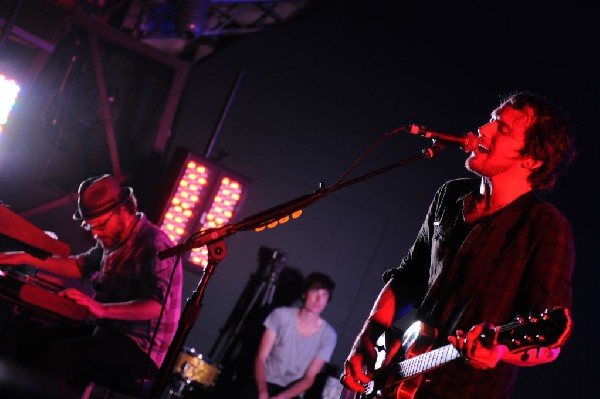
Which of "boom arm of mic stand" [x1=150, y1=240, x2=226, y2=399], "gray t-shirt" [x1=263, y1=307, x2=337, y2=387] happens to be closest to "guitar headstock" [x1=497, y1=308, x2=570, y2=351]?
"boom arm of mic stand" [x1=150, y1=240, x2=226, y2=399]

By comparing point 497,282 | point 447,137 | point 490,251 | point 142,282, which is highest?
point 447,137

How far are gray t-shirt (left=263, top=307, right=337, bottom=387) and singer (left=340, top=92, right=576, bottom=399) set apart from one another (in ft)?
10.1

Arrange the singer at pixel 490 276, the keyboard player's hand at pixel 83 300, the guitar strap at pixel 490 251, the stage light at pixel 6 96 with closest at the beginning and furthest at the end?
1. the singer at pixel 490 276
2. the guitar strap at pixel 490 251
3. the keyboard player's hand at pixel 83 300
4. the stage light at pixel 6 96

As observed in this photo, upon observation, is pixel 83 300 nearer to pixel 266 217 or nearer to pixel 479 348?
pixel 266 217

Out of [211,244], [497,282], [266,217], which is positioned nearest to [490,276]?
[497,282]

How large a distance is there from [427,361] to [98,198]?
2.77 meters

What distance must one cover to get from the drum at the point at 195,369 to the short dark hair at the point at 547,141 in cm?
359

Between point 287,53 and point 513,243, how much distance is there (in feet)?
16.7

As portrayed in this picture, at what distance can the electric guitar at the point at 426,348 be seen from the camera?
1896mm

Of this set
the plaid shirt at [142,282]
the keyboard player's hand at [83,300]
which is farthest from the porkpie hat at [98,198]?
the keyboard player's hand at [83,300]

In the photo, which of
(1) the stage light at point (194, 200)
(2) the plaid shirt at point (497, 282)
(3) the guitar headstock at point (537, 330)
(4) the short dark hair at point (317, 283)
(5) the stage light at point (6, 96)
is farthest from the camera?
(1) the stage light at point (194, 200)

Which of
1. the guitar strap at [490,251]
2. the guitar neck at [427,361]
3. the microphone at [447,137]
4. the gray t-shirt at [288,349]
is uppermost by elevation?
the microphone at [447,137]

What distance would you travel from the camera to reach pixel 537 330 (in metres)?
1.90

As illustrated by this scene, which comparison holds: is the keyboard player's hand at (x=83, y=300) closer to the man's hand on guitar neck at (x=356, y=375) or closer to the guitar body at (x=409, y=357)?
the man's hand on guitar neck at (x=356, y=375)
